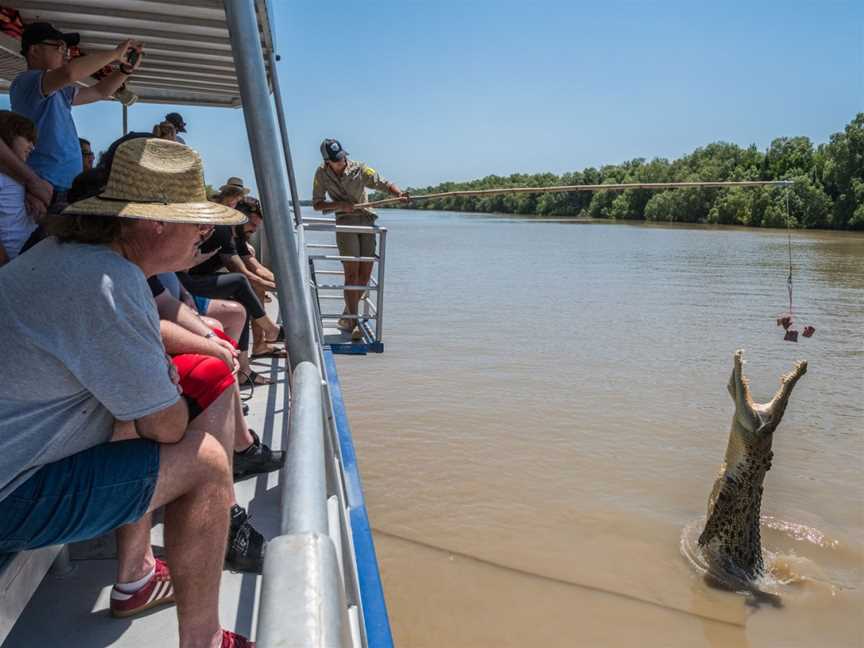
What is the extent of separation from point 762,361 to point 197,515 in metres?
11.7

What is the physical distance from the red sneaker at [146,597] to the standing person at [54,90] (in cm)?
195

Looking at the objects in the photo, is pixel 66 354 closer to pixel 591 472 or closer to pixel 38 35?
pixel 38 35

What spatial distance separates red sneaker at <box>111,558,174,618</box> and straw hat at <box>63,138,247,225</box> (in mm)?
1100

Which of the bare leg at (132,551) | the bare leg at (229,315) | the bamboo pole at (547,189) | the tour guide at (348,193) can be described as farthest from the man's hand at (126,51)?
the tour guide at (348,193)

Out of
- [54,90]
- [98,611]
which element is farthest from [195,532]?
[54,90]

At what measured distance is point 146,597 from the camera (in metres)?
2.26

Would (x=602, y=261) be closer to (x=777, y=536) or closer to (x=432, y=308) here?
(x=432, y=308)

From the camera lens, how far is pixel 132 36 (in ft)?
16.0

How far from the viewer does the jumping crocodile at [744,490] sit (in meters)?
5.10

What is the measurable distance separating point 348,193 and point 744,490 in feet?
14.9

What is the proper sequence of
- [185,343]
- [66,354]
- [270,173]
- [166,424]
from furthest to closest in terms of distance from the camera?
[185,343] < [270,173] < [166,424] < [66,354]

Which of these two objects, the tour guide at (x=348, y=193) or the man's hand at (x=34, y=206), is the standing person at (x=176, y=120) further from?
the man's hand at (x=34, y=206)

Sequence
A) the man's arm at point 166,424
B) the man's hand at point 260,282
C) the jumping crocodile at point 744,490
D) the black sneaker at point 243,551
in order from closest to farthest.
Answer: the man's arm at point 166,424 → the black sneaker at point 243,551 → the jumping crocodile at point 744,490 → the man's hand at point 260,282

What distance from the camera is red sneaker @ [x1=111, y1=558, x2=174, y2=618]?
2.21 metres
